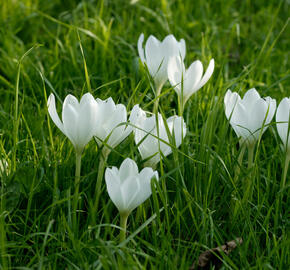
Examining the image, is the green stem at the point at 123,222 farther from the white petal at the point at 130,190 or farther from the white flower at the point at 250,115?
the white flower at the point at 250,115

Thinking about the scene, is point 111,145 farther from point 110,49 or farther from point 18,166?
point 110,49

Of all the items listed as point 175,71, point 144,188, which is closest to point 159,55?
point 175,71

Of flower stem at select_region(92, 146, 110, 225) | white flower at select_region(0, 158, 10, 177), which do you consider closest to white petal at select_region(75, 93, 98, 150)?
flower stem at select_region(92, 146, 110, 225)

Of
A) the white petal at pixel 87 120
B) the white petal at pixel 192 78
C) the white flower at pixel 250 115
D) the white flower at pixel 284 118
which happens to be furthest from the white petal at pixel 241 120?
the white petal at pixel 87 120

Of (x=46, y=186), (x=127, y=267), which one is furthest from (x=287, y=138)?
(x=46, y=186)

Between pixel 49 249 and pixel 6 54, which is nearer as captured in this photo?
pixel 49 249

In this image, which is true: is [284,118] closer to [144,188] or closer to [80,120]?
[144,188]
